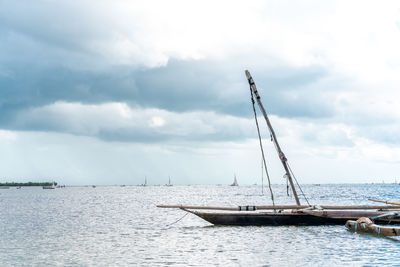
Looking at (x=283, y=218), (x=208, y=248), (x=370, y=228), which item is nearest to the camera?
(x=208, y=248)

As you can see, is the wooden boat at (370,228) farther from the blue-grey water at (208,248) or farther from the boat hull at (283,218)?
the boat hull at (283,218)

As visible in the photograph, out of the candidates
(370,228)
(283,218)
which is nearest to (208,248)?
(283,218)

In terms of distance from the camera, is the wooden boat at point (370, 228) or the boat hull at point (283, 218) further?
the boat hull at point (283, 218)

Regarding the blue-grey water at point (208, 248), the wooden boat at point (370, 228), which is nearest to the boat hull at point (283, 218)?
the blue-grey water at point (208, 248)

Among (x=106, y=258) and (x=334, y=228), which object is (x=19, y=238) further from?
(x=334, y=228)

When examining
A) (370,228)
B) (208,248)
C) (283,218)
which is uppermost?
(283,218)

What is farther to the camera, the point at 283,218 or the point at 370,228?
the point at 283,218

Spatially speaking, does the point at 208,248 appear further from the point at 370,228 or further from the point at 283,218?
the point at 370,228

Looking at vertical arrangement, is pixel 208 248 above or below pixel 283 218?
below

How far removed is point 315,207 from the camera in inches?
1324

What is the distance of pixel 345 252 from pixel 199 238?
10419 mm

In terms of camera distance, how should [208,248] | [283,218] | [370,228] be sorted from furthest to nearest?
[283,218], [370,228], [208,248]

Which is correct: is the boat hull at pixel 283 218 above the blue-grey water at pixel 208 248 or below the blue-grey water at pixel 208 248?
above

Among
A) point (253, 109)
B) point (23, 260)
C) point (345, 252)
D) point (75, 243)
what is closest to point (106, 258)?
point (23, 260)
